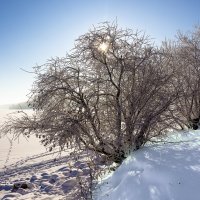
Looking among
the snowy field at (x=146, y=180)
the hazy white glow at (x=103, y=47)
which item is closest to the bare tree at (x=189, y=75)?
the snowy field at (x=146, y=180)

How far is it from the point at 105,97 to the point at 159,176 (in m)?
3.23

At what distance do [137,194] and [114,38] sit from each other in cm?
388

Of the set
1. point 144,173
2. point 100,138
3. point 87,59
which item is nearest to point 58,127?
point 100,138

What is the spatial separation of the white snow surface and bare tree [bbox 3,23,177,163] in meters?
0.74

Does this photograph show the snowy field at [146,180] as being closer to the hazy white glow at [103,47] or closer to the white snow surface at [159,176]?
the white snow surface at [159,176]

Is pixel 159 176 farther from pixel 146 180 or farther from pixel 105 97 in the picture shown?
pixel 105 97

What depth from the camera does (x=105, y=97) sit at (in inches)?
335

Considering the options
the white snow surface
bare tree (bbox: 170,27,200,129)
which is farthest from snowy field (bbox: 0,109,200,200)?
bare tree (bbox: 170,27,200,129)

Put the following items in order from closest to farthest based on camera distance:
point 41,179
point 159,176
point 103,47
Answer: point 159,176 < point 103,47 < point 41,179

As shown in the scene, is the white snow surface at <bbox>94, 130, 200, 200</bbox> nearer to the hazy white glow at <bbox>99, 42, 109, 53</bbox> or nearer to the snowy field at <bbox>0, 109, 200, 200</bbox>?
the snowy field at <bbox>0, 109, 200, 200</bbox>

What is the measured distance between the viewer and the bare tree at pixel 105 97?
782 cm

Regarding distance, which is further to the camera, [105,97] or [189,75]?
[189,75]

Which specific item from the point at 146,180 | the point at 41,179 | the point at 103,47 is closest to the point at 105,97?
the point at 103,47

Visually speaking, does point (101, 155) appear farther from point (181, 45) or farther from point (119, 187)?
point (181, 45)
